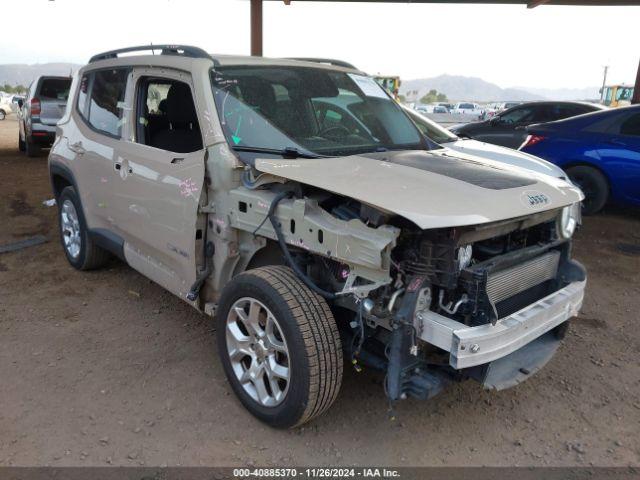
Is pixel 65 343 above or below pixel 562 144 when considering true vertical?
below

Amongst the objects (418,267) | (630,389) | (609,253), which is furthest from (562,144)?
(418,267)

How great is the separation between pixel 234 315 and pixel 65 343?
5.21ft

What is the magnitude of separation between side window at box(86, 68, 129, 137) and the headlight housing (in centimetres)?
315

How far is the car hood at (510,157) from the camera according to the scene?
4.80 m

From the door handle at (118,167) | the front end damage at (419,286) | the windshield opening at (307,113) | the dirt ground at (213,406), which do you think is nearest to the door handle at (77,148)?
the door handle at (118,167)

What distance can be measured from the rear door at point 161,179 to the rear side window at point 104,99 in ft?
0.66

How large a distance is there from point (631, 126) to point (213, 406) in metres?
6.51

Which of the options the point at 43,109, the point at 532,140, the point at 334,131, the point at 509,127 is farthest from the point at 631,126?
the point at 43,109

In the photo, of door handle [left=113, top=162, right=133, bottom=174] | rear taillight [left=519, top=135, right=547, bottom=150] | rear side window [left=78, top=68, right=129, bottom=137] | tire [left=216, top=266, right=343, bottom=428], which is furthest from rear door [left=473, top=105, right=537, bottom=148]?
tire [left=216, top=266, right=343, bottom=428]

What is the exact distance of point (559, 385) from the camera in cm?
336

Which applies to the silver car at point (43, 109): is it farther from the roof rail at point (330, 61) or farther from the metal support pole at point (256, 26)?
the roof rail at point (330, 61)

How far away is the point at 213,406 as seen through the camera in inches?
120

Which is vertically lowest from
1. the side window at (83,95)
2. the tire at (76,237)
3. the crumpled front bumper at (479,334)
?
the tire at (76,237)

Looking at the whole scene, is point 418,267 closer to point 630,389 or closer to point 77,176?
point 630,389
